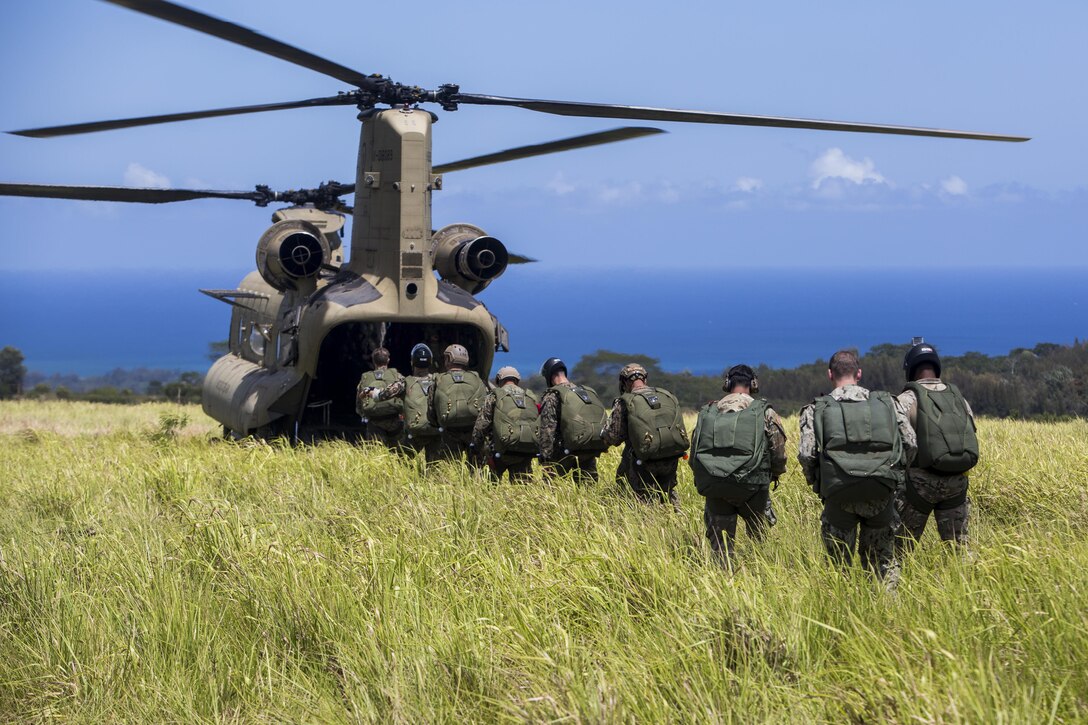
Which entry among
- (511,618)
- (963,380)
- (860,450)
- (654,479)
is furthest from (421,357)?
(963,380)

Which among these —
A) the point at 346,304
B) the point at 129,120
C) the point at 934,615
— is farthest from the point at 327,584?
the point at 129,120

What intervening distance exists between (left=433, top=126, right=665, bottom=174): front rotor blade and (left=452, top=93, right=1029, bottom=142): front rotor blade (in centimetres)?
63

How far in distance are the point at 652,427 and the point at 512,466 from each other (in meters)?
1.90

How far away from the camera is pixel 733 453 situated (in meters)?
6.35

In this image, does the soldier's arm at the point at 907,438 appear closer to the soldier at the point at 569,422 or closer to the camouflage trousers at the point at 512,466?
the soldier at the point at 569,422

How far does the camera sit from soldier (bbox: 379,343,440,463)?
32.8 feet

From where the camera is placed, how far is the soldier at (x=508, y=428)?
28.9 feet

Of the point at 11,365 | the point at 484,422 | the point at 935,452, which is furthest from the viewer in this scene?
the point at 11,365

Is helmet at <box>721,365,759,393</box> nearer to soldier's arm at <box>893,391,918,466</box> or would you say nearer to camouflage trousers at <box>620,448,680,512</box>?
soldier's arm at <box>893,391,918,466</box>

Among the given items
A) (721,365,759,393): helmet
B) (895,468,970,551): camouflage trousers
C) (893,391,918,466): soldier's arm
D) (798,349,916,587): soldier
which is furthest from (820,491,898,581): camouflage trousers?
(721,365,759,393): helmet

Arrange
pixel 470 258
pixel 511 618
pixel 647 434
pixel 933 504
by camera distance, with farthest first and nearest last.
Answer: pixel 470 258, pixel 647 434, pixel 933 504, pixel 511 618

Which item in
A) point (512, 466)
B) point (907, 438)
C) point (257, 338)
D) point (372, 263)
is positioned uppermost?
point (372, 263)

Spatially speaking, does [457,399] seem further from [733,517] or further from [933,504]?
[933,504]

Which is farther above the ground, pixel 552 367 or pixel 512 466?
pixel 552 367
